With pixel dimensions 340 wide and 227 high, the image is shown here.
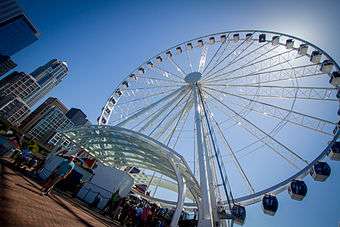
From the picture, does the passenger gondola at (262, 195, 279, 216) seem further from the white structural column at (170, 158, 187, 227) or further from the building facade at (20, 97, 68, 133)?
the building facade at (20, 97, 68, 133)

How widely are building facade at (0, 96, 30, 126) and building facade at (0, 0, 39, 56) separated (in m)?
21.1

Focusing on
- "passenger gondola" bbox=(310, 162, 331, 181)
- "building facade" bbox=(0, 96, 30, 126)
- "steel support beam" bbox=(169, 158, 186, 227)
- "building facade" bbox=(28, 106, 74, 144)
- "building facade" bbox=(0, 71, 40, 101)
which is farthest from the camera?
"building facade" bbox=(0, 71, 40, 101)

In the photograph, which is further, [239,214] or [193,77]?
[193,77]

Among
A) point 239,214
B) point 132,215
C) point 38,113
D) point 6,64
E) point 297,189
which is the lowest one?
point 132,215

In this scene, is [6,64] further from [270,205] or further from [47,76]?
[270,205]

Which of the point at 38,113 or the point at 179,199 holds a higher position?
the point at 38,113

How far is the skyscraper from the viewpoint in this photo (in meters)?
150

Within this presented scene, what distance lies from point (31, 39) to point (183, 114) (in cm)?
12534

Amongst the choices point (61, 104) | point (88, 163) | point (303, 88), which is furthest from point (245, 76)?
point (61, 104)

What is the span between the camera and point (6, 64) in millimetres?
113812

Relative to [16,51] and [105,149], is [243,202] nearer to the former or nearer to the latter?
[105,149]

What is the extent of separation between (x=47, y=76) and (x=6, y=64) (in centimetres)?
4186

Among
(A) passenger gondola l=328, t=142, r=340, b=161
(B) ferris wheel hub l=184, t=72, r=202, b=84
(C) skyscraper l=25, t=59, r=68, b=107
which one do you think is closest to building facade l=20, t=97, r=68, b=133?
(C) skyscraper l=25, t=59, r=68, b=107

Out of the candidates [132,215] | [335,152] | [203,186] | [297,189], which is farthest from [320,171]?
[132,215]
